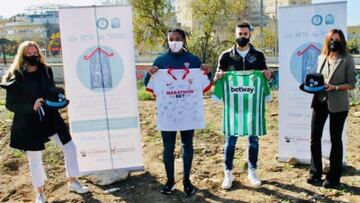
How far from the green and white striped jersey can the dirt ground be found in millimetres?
736

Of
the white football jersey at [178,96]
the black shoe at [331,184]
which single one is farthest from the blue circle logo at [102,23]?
the black shoe at [331,184]

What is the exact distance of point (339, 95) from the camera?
470 centimetres

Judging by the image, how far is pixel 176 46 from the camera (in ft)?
15.2

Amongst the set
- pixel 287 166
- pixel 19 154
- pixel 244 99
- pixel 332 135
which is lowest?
pixel 287 166

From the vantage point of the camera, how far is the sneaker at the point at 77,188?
518 centimetres

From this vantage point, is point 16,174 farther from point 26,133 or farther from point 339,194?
point 339,194

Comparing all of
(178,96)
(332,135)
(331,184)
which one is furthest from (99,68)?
(331,184)

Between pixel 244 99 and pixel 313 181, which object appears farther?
pixel 313 181

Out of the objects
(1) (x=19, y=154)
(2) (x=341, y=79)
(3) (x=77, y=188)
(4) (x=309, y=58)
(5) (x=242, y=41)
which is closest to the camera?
(2) (x=341, y=79)

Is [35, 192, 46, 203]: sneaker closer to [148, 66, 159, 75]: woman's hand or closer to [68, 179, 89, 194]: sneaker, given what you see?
[68, 179, 89, 194]: sneaker

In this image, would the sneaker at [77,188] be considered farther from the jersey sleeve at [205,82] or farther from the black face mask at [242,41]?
the black face mask at [242,41]

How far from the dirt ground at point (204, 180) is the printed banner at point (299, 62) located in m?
0.35

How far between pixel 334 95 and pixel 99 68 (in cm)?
277

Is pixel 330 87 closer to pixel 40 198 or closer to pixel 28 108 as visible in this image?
pixel 28 108
